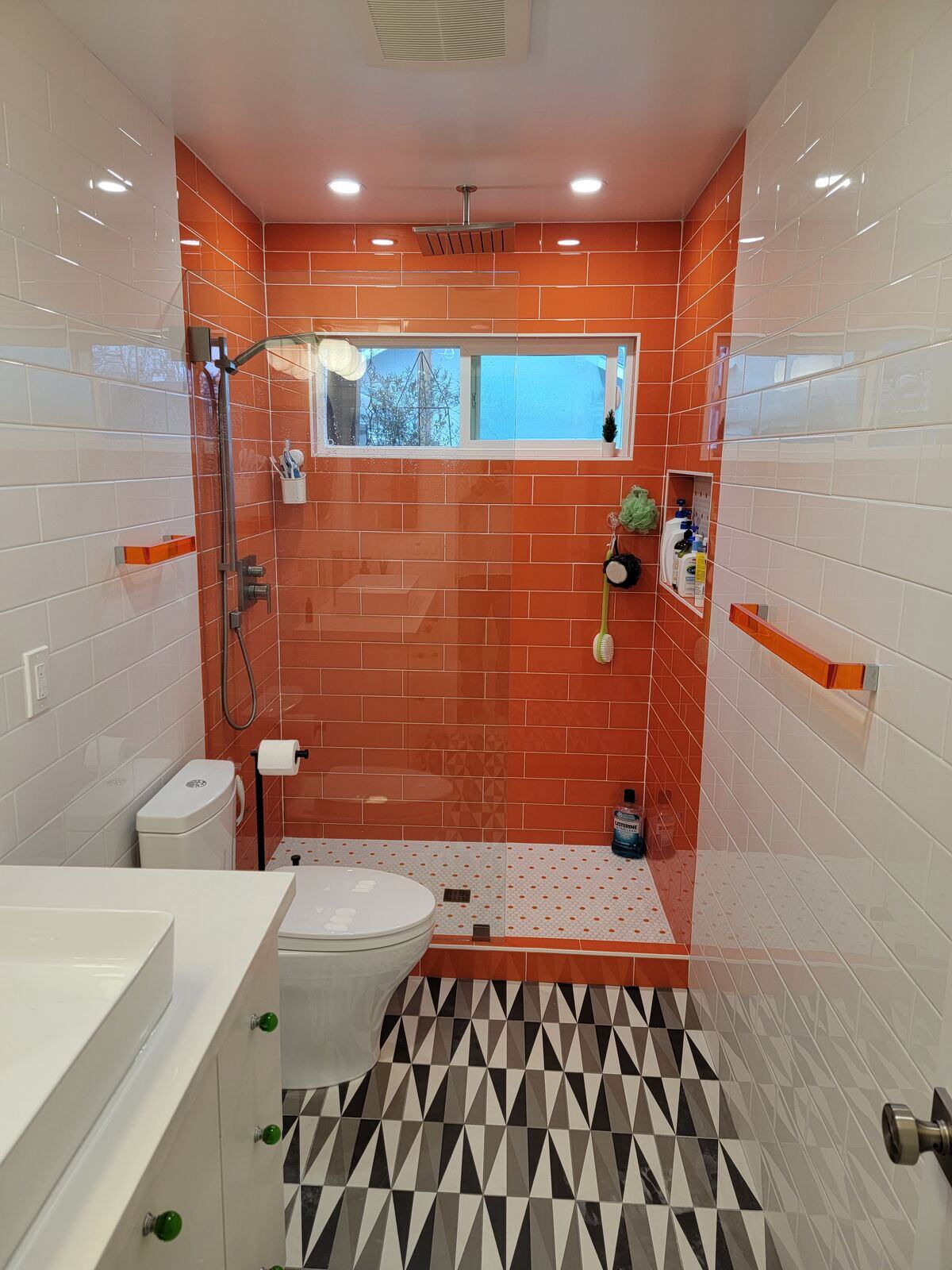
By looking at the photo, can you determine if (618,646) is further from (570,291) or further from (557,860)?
(570,291)

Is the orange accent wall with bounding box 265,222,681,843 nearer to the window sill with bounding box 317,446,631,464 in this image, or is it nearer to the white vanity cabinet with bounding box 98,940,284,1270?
the window sill with bounding box 317,446,631,464

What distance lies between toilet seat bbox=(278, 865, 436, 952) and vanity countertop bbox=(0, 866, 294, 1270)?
0.61m

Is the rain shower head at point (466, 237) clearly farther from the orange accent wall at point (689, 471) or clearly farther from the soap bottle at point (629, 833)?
the soap bottle at point (629, 833)

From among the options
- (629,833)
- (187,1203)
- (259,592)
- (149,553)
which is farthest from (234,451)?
Result: (629,833)

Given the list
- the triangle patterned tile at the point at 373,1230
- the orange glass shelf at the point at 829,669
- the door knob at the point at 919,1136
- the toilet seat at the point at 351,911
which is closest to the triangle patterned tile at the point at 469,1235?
the triangle patterned tile at the point at 373,1230

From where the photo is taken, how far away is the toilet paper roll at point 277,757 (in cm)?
250

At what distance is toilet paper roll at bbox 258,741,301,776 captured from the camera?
2.50 meters

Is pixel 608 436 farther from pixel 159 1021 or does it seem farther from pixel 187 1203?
pixel 187 1203

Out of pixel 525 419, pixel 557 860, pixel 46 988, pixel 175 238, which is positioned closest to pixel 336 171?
pixel 175 238

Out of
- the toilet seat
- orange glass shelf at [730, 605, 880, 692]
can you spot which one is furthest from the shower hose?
orange glass shelf at [730, 605, 880, 692]

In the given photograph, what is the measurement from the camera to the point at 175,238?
91.9 inches

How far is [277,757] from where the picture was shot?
2.51 m

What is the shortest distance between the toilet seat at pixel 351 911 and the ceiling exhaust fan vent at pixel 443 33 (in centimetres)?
189

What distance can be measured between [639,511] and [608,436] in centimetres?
36
